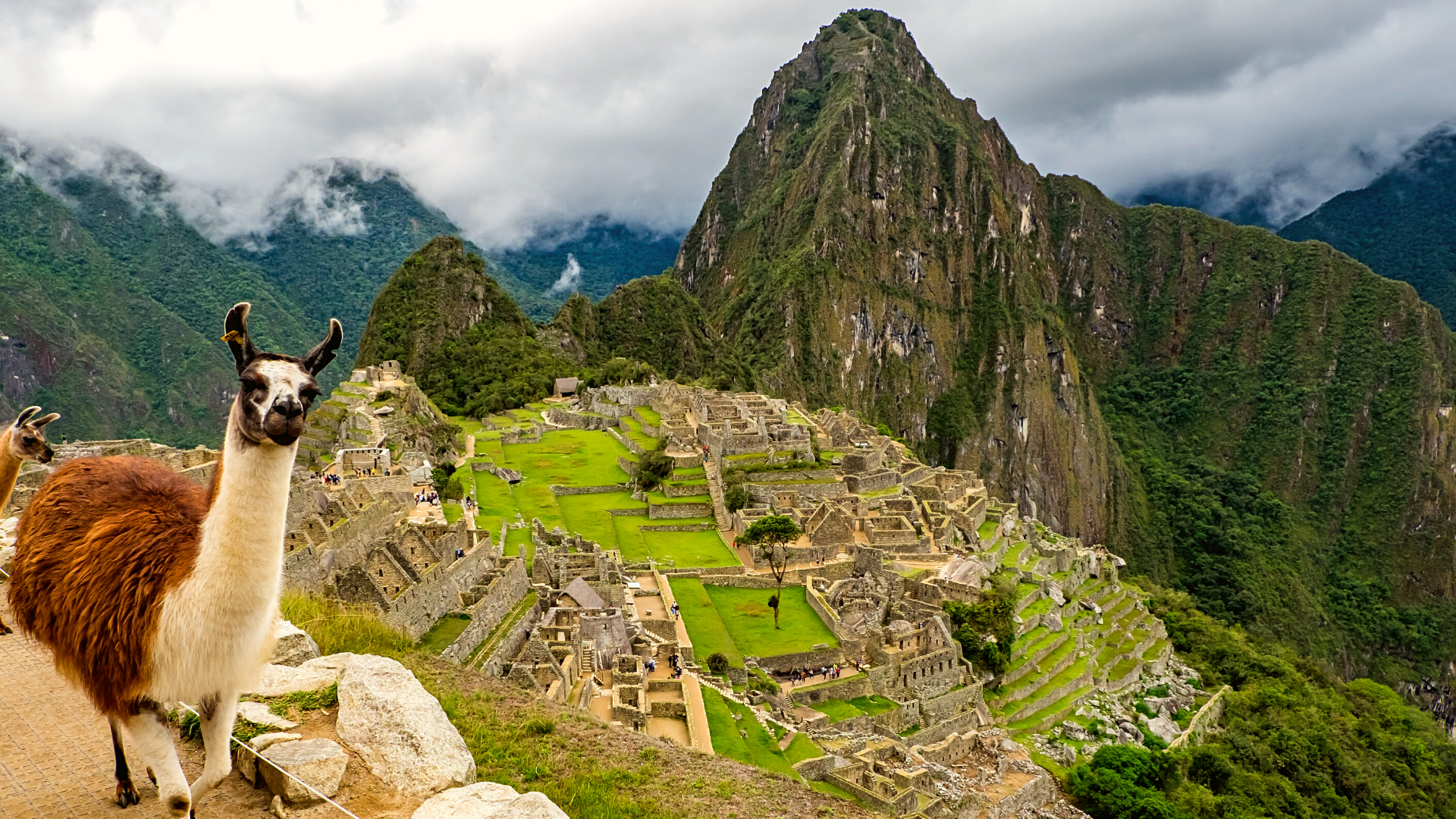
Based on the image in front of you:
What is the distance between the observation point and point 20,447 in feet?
17.7

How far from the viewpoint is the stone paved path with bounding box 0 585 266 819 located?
14.5 ft

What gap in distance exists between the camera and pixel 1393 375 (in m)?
131

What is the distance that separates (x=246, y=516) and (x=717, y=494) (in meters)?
31.1

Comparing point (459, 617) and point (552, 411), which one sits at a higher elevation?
point (552, 411)

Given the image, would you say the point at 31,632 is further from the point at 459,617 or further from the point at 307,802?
the point at 459,617

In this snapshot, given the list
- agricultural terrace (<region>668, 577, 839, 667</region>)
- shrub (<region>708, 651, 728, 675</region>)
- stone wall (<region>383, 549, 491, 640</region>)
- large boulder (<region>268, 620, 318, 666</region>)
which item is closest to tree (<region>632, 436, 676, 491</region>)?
agricultural terrace (<region>668, 577, 839, 667</region>)

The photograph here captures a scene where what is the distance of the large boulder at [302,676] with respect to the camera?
6.00 m

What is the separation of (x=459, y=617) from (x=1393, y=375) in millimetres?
156663

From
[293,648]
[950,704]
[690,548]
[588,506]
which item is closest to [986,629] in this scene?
[950,704]

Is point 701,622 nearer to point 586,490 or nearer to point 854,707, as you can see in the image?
point 854,707

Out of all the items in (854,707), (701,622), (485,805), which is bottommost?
(854,707)

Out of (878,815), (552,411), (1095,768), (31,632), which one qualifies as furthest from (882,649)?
(552,411)

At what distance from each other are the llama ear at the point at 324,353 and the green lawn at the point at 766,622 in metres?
18.6

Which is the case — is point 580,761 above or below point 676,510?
below
